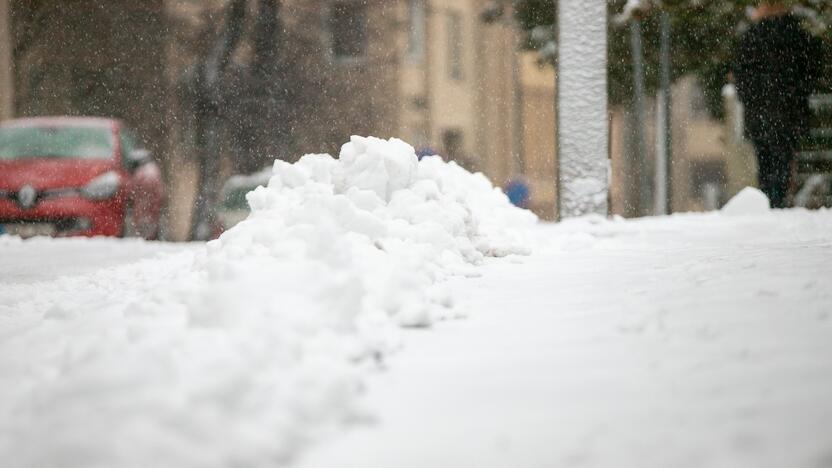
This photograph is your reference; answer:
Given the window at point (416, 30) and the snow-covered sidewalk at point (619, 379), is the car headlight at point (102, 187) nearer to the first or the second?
the snow-covered sidewalk at point (619, 379)

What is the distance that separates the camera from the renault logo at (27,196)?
1045 centimetres

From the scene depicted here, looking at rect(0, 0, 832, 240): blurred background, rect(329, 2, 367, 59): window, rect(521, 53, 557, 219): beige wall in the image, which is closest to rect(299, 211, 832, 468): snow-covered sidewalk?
rect(0, 0, 832, 240): blurred background

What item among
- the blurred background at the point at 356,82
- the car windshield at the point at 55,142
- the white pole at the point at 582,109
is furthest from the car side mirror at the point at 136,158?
the white pole at the point at 582,109

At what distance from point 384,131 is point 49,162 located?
1477 centimetres

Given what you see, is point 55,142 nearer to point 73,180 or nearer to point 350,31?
point 73,180

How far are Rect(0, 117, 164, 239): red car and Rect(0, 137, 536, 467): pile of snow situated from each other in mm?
5793

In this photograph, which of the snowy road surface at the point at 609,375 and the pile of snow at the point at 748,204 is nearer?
the snowy road surface at the point at 609,375

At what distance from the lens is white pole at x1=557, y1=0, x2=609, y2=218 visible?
8.50 m

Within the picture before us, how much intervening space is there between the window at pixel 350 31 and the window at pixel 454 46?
3.43 m

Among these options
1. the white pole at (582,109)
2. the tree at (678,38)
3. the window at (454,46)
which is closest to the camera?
the white pole at (582,109)

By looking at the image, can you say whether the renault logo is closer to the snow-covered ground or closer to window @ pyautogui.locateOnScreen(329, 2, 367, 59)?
the snow-covered ground

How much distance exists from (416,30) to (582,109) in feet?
62.7

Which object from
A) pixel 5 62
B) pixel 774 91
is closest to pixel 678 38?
pixel 774 91

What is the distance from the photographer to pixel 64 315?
14.1 feet
